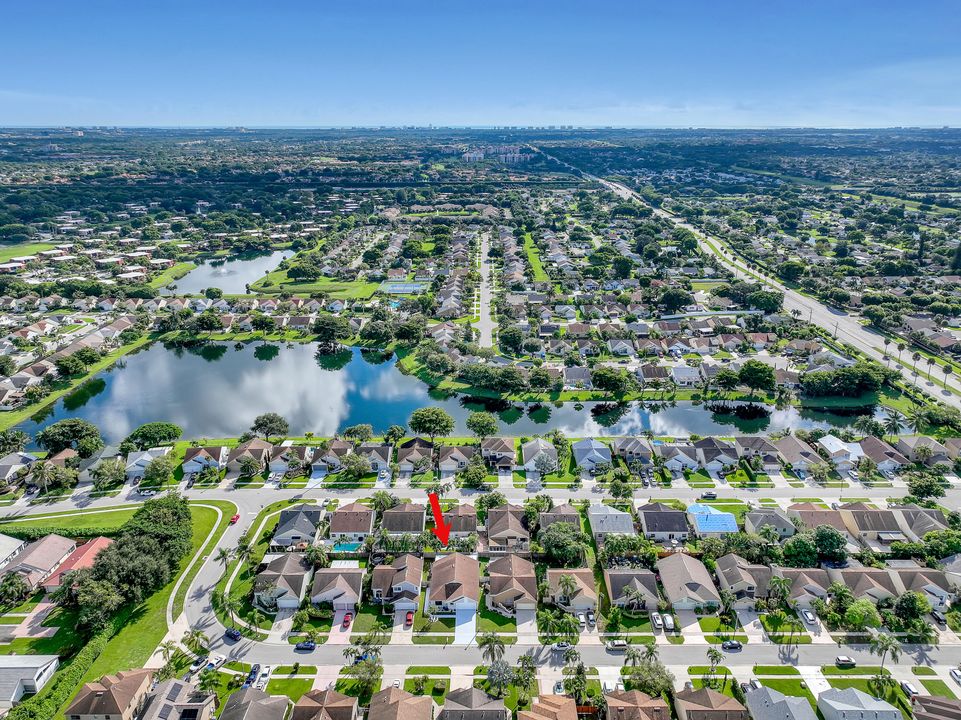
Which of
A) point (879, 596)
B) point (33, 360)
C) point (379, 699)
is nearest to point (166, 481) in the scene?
point (379, 699)

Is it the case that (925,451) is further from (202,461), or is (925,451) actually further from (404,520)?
(202,461)

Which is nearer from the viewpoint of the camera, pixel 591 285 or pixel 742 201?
pixel 591 285

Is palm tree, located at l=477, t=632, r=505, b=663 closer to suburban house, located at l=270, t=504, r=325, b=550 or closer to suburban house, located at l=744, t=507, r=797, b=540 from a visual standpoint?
suburban house, located at l=270, t=504, r=325, b=550

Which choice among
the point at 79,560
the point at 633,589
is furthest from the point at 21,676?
the point at 633,589

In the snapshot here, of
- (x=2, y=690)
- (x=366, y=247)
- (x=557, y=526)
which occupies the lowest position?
(x=2, y=690)

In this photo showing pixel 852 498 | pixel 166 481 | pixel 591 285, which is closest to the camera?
pixel 852 498

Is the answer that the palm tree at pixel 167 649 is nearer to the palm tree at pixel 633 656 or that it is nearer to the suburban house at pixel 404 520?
the suburban house at pixel 404 520

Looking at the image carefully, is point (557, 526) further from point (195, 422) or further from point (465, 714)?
point (195, 422)
